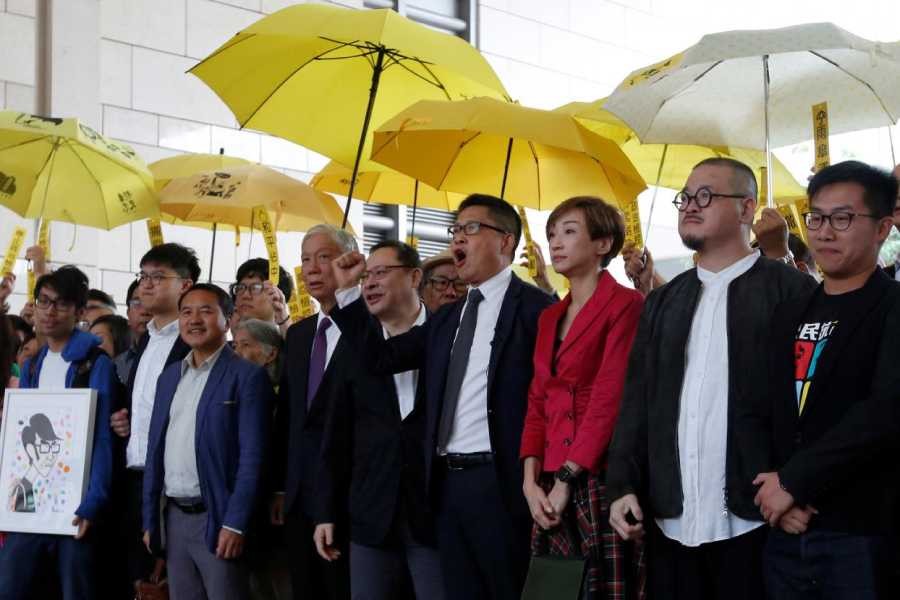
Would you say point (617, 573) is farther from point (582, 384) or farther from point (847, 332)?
point (847, 332)

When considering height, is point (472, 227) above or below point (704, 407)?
above

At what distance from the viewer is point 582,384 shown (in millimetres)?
4371

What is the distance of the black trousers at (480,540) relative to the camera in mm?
4578

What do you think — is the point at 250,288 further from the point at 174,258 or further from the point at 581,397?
the point at 581,397

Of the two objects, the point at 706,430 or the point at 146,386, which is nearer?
the point at 706,430

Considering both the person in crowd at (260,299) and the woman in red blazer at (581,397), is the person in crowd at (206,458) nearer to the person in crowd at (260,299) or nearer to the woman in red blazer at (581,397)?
A: the person in crowd at (260,299)

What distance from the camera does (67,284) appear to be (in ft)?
20.9

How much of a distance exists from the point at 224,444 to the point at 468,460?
1.44m

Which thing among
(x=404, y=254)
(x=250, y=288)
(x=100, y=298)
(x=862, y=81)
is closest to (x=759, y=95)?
(x=862, y=81)

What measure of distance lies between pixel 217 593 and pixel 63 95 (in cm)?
591

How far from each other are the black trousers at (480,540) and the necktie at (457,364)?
6.2 inches

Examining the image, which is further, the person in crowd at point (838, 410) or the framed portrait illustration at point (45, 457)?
the framed portrait illustration at point (45, 457)

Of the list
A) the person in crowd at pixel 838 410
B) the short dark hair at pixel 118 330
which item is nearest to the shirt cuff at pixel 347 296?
the person in crowd at pixel 838 410

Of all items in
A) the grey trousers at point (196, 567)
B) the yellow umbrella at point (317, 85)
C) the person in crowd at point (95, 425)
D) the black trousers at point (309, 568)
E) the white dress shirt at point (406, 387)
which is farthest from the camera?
the yellow umbrella at point (317, 85)
